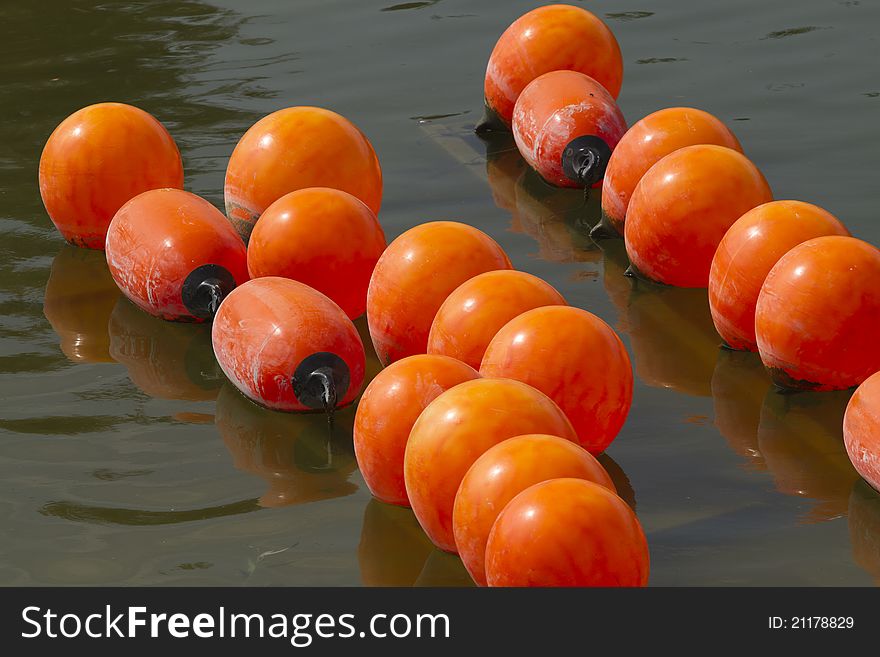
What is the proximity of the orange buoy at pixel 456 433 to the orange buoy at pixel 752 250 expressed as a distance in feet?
4.94

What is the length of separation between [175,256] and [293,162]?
3.09ft

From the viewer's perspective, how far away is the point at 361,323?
6.77 metres

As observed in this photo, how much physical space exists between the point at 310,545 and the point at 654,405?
5.47 ft

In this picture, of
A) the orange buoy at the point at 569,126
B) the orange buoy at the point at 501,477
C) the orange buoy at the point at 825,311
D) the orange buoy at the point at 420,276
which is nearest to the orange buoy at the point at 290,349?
the orange buoy at the point at 420,276

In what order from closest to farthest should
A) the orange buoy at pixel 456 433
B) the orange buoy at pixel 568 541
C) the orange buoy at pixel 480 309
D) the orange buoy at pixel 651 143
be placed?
the orange buoy at pixel 568 541
the orange buoy at pixel 456 433
the orange buoy at pixel 480 309
the orange buoy at pixel 651 143

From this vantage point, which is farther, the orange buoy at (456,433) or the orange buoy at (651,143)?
the orange buoy at (651,143)

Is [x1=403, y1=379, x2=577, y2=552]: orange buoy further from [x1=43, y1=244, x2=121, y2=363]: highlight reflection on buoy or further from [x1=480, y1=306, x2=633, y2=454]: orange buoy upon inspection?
[x1=43, y1=244, x2=121, y2=363]: highlight reflection on buoy

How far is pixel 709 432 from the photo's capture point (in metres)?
5.75

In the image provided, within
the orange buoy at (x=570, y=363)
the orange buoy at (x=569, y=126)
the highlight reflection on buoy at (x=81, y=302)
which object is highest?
the orange buoy at (x=570, y=363)

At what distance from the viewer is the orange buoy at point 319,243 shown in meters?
6.46

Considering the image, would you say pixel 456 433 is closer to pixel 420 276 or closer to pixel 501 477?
pixel 501 477

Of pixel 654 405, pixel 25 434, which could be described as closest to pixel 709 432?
pixel 654 405

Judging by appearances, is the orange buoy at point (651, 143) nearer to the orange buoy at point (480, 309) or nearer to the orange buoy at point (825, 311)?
the orange buoy at point (825, 311)

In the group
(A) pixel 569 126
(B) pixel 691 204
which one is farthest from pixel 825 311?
(A) pixel 569 126
